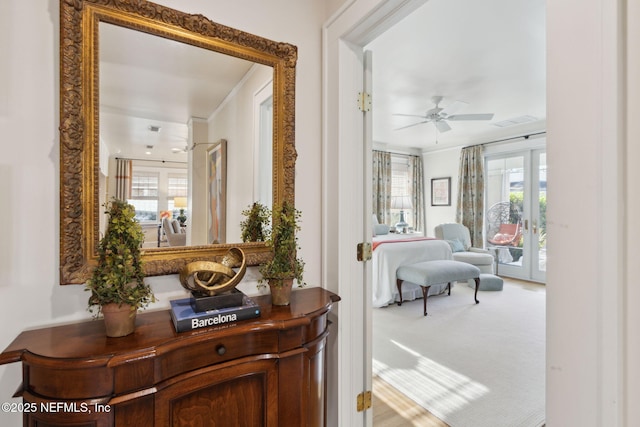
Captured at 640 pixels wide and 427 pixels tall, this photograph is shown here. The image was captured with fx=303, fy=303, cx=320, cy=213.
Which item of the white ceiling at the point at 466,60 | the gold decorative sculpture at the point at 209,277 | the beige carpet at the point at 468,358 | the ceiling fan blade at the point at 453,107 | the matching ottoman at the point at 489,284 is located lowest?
the beige carpet at the point at 468,358

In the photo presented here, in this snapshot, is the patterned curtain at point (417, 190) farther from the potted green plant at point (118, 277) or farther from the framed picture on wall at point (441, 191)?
the potted green plant at point (118, 277)

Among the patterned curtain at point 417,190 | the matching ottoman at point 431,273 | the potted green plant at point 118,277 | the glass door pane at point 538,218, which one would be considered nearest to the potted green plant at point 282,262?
the potted green plant at point 118,277

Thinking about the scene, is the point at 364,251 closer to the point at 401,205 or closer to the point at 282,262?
the point at 282,262

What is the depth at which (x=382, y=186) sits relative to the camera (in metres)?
6.96

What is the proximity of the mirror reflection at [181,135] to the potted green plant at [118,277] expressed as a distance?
18 centimetres

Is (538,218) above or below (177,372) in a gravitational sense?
above

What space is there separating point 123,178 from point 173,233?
0.29 meters

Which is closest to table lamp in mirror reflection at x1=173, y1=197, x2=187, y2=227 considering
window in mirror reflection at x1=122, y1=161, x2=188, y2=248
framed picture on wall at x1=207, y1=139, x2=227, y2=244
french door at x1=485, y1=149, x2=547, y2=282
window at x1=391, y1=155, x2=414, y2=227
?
window in mirror reflection at x1=122, y1=161, x2=188, y2=248

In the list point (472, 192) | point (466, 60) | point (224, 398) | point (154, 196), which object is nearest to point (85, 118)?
point (154, 196)

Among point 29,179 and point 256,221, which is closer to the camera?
point 29,179

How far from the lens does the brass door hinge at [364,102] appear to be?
1580mm

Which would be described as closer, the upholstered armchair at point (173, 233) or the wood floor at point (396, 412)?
the upholstered armchair at point (173, 233)

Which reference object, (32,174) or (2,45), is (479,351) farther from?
(2,45)

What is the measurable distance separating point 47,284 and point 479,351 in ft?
10.2
